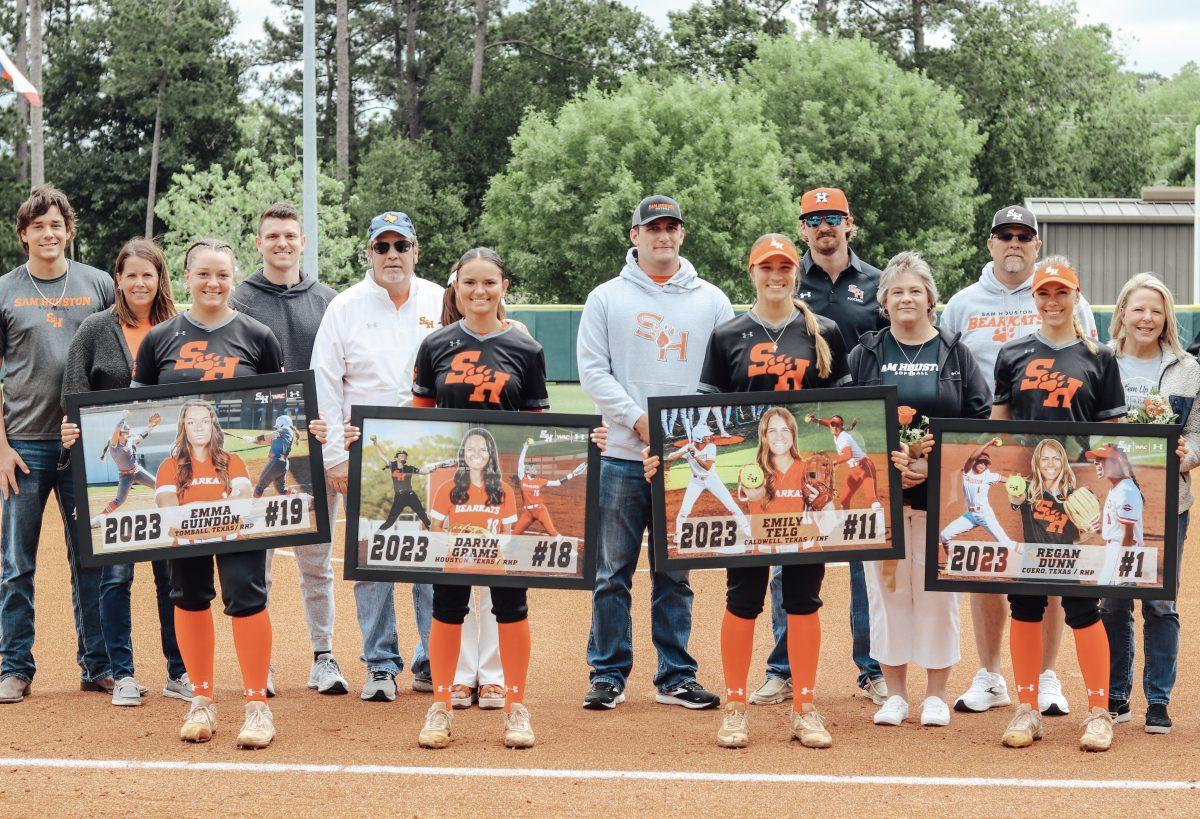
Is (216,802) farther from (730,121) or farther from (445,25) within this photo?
(445,25)

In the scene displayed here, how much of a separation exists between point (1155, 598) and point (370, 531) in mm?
3349

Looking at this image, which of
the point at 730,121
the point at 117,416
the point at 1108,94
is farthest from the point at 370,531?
the point at 1108,94

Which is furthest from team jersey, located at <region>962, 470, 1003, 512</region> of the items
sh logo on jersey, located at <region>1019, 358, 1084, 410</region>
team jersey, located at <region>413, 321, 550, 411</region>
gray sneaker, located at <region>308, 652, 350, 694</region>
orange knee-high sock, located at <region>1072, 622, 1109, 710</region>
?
gray sneaker, located at <region>308, 652, 350, 694</region>

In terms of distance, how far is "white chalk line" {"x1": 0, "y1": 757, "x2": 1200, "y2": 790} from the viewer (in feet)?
17.6

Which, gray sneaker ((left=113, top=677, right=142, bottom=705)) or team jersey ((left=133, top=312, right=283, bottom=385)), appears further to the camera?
gray sneaker ((left=113, top=677, right=142, bottom=705))

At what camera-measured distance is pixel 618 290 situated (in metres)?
6.88

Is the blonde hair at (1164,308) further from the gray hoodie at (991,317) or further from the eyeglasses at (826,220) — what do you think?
the eyeglasses at (826,220)

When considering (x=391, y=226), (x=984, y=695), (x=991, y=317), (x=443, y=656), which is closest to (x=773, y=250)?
(x=991, y=317)

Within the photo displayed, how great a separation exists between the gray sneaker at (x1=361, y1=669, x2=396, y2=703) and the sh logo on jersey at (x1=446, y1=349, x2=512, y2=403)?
1.64m

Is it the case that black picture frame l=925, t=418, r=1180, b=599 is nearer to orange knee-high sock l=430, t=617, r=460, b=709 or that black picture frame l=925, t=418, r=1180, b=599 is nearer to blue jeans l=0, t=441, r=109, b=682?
orange knee-high sock l=430, t=617, r=460, b=709

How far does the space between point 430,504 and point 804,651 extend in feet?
5.65

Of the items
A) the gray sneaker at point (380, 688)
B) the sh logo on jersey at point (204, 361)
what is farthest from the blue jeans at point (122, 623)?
the sh logo on jersey at point (204, 361)

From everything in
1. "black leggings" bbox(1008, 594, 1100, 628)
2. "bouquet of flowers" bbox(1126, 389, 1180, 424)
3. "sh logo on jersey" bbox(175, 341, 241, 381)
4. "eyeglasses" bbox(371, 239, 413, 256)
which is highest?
"eyeglasses" bbox(371, 239, 413, 256)

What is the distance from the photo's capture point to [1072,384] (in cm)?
604
